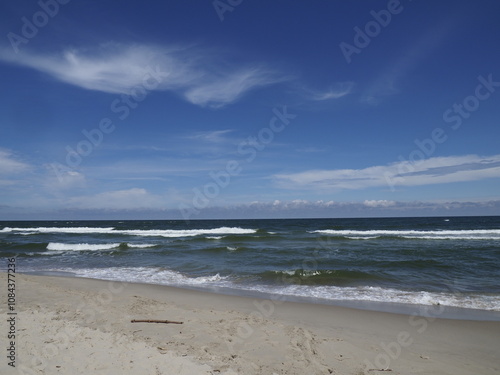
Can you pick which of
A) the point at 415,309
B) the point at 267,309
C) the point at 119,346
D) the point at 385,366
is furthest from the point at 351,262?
the point at 119,346

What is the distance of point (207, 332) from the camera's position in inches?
220

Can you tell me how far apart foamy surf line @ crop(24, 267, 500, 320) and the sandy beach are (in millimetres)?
865

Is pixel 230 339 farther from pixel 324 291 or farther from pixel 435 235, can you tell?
pixel 435 235

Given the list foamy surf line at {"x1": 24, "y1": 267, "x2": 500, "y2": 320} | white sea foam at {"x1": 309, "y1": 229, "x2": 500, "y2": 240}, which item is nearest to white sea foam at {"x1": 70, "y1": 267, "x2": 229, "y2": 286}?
foamy surf line at {"x1": 24, "y1": 267, "x2": 500, "y2": 320}

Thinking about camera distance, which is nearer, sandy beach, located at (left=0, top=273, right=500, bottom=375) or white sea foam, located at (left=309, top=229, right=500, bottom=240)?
sandy beach, located at (left=0, top=273, right=500, bottom=375)

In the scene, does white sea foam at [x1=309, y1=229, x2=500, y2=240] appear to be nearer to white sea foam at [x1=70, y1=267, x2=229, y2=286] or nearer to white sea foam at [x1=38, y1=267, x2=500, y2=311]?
white sea foam at [x1=38, y1=267, x2=500, y2=311]

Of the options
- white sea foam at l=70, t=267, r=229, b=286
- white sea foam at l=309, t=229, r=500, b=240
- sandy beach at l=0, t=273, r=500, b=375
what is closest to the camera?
sandy beach at l=0, t=273, r=500, b=375

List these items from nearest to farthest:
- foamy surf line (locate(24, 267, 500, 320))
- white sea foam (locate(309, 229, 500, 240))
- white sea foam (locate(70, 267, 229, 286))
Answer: foamy surf line (locate(24, 267, 500, 320))
white sea foam (locate(70, 267, 229, 286))
white sea foam (locate(309, 229, 500, 240))

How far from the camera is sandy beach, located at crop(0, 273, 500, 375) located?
423cm

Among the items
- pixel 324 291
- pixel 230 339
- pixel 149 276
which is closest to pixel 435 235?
pixel 324 291

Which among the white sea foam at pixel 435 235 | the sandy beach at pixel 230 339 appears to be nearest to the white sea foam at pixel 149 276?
the sandy beach at pixel 230 339

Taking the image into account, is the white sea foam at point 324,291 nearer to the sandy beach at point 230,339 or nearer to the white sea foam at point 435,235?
the sandy beach at point 230,339

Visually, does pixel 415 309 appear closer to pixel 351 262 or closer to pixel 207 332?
pixel 207 332

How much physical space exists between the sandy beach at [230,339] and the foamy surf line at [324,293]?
2.84ft
